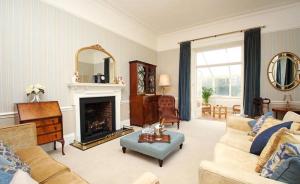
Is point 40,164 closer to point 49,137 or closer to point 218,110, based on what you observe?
point 49,137

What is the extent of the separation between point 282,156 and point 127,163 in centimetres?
199

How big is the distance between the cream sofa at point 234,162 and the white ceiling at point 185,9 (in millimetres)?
3041

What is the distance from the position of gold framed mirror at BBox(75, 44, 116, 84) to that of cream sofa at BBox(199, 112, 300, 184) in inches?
119

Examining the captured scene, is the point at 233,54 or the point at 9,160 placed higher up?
the point at 233,54

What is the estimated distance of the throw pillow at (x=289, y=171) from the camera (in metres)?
0.90

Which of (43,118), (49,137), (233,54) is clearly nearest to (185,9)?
(233,54)

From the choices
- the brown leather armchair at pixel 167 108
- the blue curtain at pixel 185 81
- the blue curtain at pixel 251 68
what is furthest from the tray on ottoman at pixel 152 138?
the blue curtain at pixel 251 68

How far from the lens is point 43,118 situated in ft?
7.92

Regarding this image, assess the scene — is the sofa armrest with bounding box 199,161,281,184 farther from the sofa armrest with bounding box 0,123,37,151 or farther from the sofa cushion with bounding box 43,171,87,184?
the sofa armrest with bounding box 0,123,37,151

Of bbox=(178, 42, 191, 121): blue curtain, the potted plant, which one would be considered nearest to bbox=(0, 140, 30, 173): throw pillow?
bbox=(178, 42, 191, 121): blue curtain

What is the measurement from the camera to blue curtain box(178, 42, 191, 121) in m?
5.36

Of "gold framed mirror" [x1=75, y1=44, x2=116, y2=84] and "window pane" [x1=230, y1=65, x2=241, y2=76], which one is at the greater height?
"window pane" [x1=230, y1=65, x2=241, y2=76]

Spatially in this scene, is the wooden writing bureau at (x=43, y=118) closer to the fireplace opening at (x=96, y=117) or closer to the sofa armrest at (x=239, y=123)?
the fireplace opening at (x=96, y=117)

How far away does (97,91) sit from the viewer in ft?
12.0
